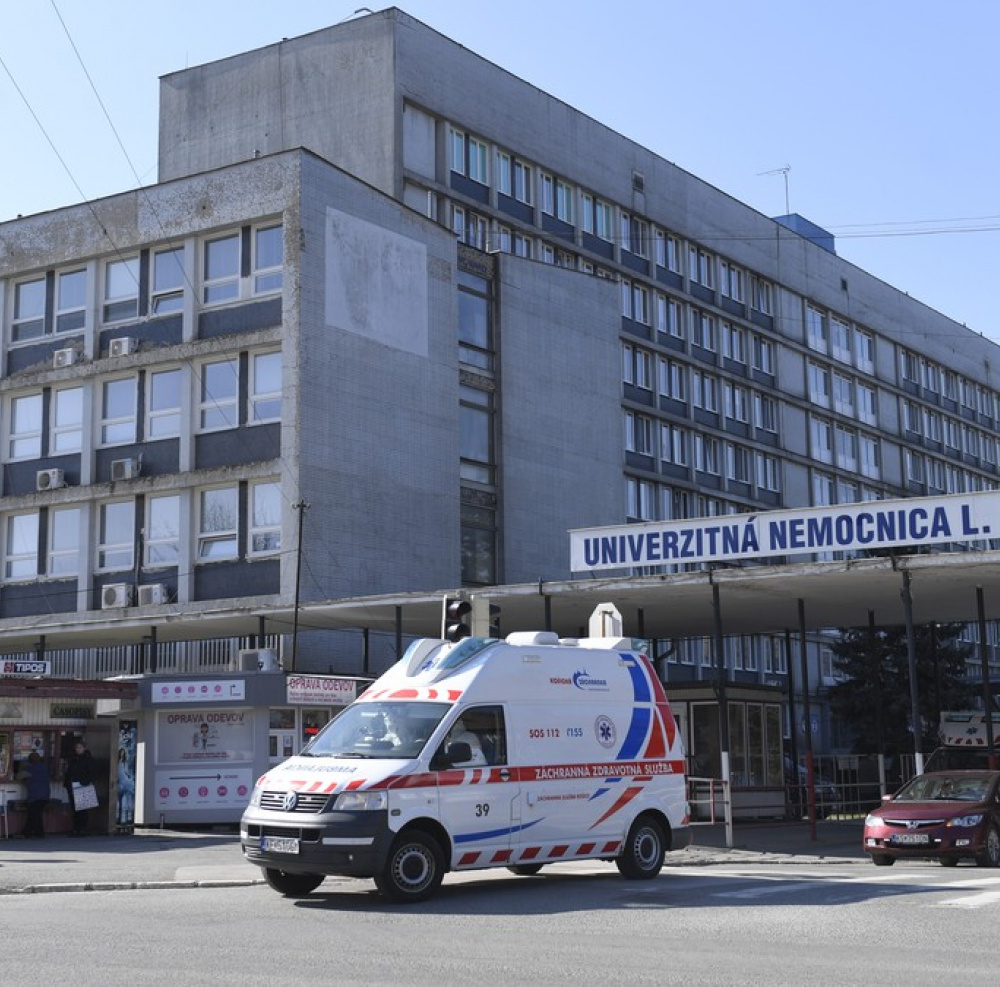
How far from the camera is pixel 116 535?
3969 centimetres

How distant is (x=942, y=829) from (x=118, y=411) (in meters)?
25.7

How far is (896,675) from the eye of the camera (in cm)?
5491

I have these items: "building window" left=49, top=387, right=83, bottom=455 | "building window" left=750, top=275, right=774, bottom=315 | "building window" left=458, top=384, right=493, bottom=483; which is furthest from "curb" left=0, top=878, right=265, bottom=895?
"building window" left=750, top=275, right=774, bottom=315

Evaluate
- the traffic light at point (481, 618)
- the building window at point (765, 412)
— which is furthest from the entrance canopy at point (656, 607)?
the building window at point (765, 412)

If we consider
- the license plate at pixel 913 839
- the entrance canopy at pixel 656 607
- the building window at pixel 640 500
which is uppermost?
the building window at pixel 640 500

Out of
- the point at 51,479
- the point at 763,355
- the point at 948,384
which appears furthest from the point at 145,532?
the point at 948,384

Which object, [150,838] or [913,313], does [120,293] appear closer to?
[150,838]

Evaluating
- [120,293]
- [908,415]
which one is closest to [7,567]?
[120,293]

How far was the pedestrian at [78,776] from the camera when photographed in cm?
2795

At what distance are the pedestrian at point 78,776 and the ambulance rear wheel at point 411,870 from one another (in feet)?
45.9

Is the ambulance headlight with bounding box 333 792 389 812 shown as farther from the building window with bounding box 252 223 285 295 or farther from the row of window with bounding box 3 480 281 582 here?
the building window with bounding box 252 223 285 295

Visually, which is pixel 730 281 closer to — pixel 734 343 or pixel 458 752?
pixel 734 343

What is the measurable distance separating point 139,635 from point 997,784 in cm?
2280

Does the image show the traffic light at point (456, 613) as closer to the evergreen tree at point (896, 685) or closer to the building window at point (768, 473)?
the evergreen tree at point (896, 685)
